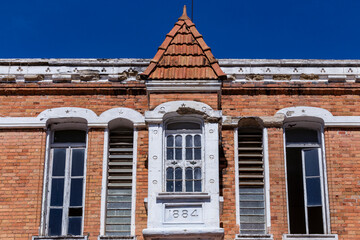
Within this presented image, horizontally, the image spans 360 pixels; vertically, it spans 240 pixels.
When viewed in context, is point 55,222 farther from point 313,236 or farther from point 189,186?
point 313,236

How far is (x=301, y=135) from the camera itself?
16.7m

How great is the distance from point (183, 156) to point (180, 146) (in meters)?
0.26

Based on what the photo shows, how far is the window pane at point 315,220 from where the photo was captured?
51.4 ft

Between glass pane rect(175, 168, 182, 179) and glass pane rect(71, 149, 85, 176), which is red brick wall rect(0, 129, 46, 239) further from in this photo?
glass pane rect(175, 168, 182, 179)

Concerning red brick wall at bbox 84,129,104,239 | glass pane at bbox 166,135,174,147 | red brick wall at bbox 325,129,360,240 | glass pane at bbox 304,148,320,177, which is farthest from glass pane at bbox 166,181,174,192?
red brick wall at bbox 325,129,360,240

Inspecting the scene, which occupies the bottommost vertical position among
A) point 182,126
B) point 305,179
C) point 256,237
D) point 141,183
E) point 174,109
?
point 256,237

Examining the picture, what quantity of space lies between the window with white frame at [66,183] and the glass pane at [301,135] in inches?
174

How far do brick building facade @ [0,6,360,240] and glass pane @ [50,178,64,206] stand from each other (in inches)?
0.8

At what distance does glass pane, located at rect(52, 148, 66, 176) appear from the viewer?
53.2 ft

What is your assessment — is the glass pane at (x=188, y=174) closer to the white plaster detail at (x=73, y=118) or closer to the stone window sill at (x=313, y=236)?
the white plaster detail at (x=73, y=118)

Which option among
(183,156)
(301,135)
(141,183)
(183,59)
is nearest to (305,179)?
(301,135)

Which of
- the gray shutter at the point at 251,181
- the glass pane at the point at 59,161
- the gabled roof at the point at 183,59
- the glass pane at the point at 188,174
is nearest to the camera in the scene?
the glass pane at the point at 188,174

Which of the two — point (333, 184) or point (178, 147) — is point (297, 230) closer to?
point (333, 184)

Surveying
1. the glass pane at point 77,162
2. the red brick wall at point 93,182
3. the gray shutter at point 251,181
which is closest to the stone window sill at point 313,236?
the gray shutter at point 251,181
